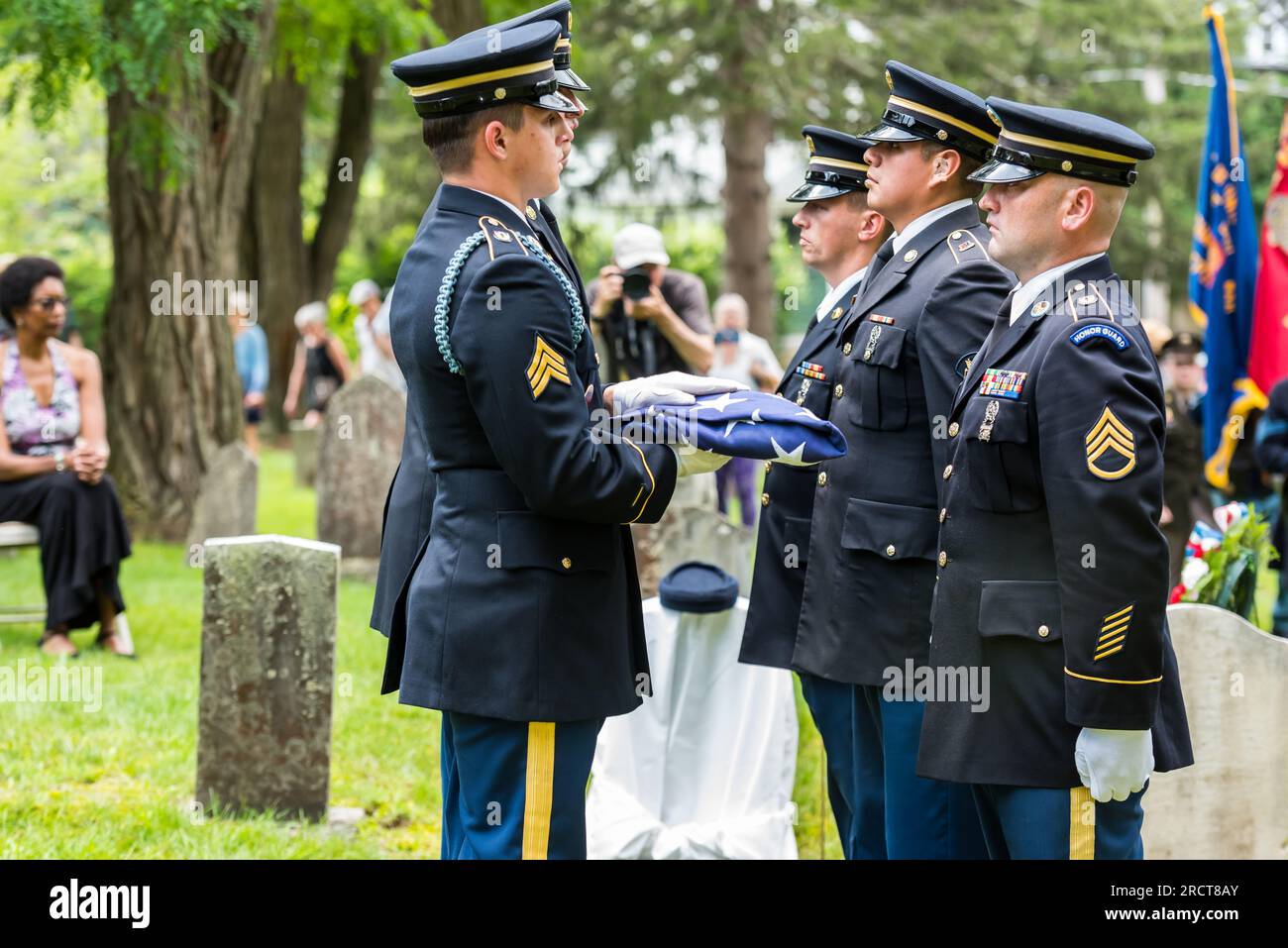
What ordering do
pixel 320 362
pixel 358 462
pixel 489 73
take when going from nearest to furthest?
pixel 489 73 < pixel 358 462 < pixel 320 362

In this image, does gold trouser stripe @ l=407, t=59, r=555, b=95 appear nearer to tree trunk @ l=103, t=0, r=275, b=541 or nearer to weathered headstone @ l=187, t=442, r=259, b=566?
weathered headstone @ l=187, t=442, r=259, b=566

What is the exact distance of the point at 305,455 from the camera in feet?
55.1

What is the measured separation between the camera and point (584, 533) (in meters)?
3.45

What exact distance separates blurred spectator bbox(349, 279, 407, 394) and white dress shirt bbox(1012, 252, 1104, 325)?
40.2ft

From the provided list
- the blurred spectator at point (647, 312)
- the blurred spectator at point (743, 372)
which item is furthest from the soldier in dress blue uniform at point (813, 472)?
the blurred spectator at point (743, 372)

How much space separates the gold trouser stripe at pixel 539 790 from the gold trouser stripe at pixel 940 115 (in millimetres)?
1897

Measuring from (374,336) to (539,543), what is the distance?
13.4 m

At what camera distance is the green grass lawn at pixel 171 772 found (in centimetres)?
531

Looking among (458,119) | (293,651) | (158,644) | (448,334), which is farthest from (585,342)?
(158,644)

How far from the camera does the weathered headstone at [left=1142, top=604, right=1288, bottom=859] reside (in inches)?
185

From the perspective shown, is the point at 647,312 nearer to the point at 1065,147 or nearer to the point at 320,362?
the point at 1065,147

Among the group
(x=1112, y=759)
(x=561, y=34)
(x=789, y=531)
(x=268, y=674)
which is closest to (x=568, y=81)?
(x=561, y=34)
